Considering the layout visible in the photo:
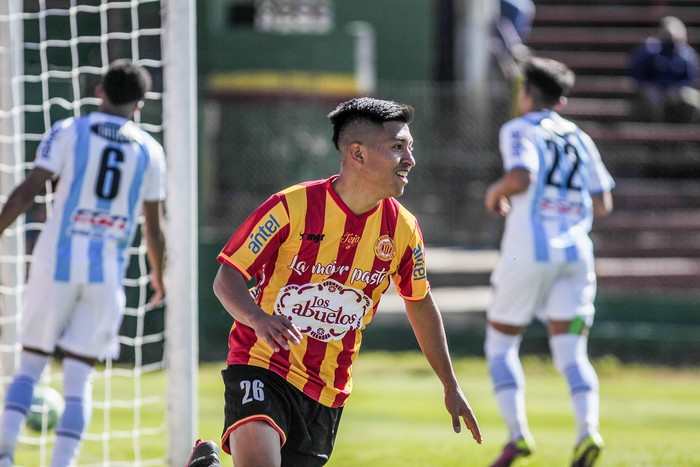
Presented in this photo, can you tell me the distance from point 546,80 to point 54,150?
3008 millimetres

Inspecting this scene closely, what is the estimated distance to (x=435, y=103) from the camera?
14.8 meters

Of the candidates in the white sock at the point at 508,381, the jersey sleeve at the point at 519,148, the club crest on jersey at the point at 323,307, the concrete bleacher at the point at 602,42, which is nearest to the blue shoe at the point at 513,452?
the white sock at the point at 508,381

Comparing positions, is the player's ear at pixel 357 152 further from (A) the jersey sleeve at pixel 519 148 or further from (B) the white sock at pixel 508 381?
(B) the white sock at pixel 508 381

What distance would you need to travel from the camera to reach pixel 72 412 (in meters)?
6.37

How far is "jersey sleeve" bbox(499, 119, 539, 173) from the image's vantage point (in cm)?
717

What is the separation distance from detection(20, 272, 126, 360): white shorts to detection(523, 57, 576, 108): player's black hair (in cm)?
285

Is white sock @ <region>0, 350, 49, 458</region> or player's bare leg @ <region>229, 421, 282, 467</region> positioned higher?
player's bare leg @ <region>229, 421, 282, 467</region>

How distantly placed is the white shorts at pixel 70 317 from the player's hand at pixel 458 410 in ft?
8.35

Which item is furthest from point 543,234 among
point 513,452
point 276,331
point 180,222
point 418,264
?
point 276,331

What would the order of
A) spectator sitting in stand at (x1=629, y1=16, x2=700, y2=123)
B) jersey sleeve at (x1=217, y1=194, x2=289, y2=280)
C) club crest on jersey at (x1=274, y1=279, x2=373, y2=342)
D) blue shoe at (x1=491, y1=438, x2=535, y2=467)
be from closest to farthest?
jersey sleeve at (x1=217, y1=194, x2=289, y2=280)
club crest on jersey at (x1=274, y1=279, x2=373, y2=342)
blue shoe at (x1=491, y1=438, x2=535, y2=467)
spectator sitting in stand at (x1=629, y1=16, x2=700, y2=123)

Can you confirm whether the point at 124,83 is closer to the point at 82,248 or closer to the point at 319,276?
the point at 82,248

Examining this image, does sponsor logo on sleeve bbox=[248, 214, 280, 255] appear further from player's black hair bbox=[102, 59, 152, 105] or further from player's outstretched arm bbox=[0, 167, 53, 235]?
player's black hair bbox=[102, 59, 152, 105]

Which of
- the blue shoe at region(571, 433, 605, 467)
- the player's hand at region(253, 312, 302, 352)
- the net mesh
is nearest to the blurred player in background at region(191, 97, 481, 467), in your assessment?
the player's hand at region(253, 312, 302, 352)

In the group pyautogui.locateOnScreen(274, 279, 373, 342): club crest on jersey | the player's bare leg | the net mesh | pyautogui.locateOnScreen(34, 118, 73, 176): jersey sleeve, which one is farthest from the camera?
the net mesh
